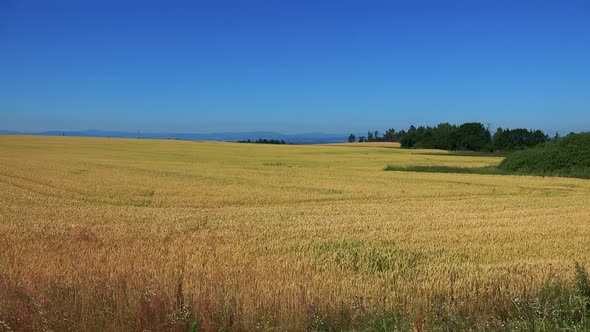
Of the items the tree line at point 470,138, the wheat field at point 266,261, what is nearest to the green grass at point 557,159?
the wheat field at point 266,261

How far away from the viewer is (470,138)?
10938 cm

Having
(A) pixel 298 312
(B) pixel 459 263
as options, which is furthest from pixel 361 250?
(A) pixel 298 312

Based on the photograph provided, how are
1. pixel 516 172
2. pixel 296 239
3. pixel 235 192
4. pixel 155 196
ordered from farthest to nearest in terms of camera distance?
1. pixel 516 172
2. pixel 235 192
3. pixel 155 196
4. pixel 296 239

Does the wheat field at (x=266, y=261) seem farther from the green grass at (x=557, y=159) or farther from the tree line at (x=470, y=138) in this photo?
the tree line at (x=470, y=138)

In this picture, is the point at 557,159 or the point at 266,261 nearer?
the point at 266,261

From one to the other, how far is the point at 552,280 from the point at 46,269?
24.4ft

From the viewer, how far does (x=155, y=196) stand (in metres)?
21.6

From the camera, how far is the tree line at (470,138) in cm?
10919

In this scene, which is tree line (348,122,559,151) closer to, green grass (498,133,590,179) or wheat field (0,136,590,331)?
green grass (498,133,590,179)

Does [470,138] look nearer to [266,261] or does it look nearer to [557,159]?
[557,159]

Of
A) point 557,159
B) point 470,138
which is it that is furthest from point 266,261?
point 470,138

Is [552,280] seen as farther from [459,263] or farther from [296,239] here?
[296,239]

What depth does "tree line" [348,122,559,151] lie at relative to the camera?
109188mm

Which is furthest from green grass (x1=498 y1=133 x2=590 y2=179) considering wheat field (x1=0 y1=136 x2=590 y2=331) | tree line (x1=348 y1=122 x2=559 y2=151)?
tree line (x1=348 y1=122 x2=559 y2=151)
